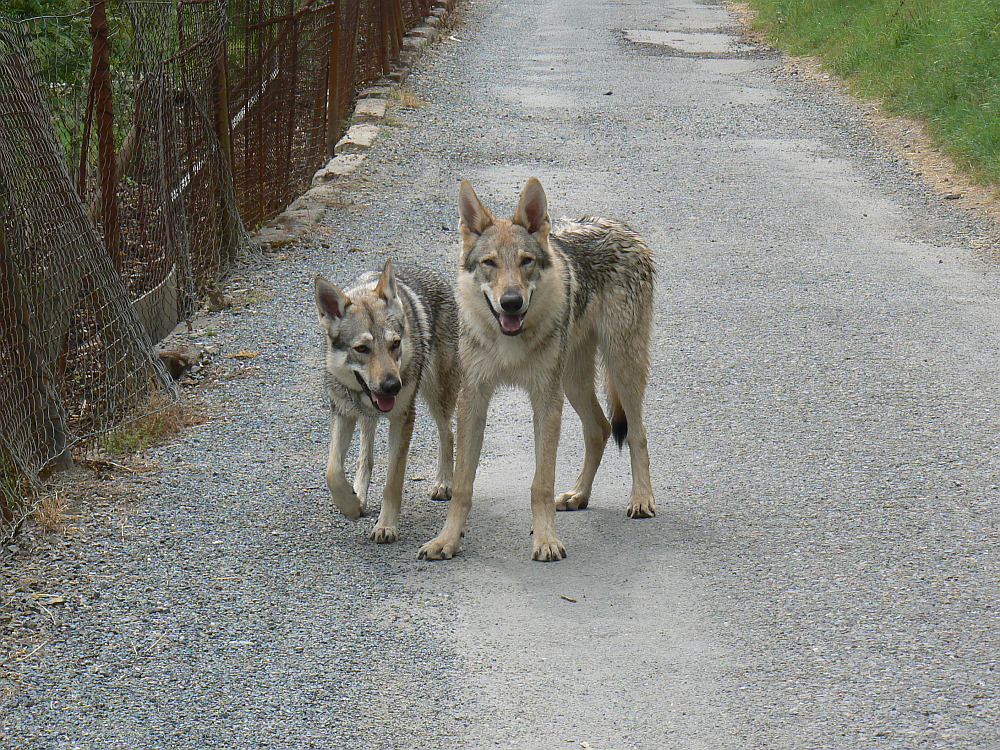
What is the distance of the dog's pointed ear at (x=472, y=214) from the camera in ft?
18.4

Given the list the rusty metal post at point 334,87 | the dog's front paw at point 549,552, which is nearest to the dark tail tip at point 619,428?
the dog's front paw at point 549,552

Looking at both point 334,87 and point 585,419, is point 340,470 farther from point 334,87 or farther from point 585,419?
point 334,87

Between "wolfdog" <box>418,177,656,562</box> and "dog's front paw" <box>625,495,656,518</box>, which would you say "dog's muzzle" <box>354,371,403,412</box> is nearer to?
"wolfdog" <box>418,177,656,562</box>

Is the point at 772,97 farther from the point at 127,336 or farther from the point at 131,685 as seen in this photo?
the point at 131,685

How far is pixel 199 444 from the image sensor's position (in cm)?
657

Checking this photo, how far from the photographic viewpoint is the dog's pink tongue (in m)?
5.31

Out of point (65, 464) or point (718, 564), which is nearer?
point (718, 564)

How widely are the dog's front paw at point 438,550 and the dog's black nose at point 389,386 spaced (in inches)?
30.0

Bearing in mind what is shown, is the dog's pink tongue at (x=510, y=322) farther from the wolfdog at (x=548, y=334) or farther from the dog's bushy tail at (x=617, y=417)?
the dog's bushy tail at (x=617, y=417)

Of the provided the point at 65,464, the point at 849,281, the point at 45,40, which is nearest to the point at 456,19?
the point at 849,281

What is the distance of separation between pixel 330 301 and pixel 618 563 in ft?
6.37

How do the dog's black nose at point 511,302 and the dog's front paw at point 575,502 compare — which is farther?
the dog's front paw at point 575,502

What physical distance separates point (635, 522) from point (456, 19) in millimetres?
20676

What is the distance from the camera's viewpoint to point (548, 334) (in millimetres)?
5590
